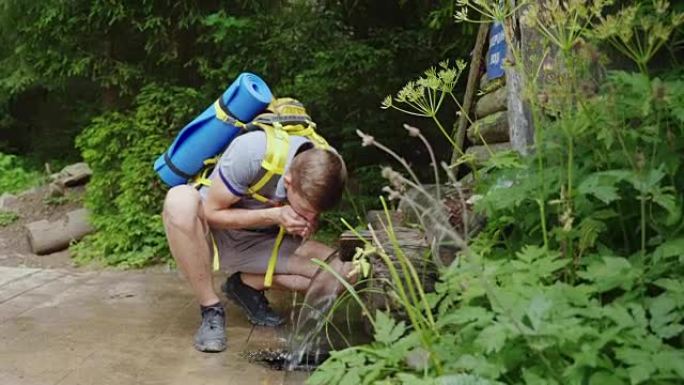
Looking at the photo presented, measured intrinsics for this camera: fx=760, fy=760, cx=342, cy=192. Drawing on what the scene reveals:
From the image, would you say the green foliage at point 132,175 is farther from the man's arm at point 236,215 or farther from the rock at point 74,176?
the man's arm at point 236,215

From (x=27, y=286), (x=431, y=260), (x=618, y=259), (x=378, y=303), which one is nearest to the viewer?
(x=618, y=259)

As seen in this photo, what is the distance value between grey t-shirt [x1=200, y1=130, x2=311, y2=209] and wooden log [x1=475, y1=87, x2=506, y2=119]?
4.42 ft

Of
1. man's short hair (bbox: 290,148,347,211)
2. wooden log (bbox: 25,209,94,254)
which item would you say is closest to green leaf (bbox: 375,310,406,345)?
man's short hair (bbox: 290,148,347,211)

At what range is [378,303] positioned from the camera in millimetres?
3137

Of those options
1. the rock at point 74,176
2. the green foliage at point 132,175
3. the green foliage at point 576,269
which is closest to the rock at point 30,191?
the rock at point 74,176

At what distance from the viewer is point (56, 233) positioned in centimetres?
619

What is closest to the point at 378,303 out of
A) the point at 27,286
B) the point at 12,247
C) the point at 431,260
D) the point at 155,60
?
the point at 431,260

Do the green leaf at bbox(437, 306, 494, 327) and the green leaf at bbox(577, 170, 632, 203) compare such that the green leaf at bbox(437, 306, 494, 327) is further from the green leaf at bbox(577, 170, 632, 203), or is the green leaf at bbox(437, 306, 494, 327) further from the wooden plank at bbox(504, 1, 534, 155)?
the wooden plank at bbox(504, 1, 534, 155)

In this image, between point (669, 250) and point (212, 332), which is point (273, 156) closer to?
point (212, 332)

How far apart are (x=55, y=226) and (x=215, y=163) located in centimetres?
320

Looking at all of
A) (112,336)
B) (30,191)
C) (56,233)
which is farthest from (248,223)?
(30,191)

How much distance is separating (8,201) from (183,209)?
5.37 m

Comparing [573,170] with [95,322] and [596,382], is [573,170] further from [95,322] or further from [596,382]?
[95,322]

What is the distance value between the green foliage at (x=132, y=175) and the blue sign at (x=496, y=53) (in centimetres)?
253
